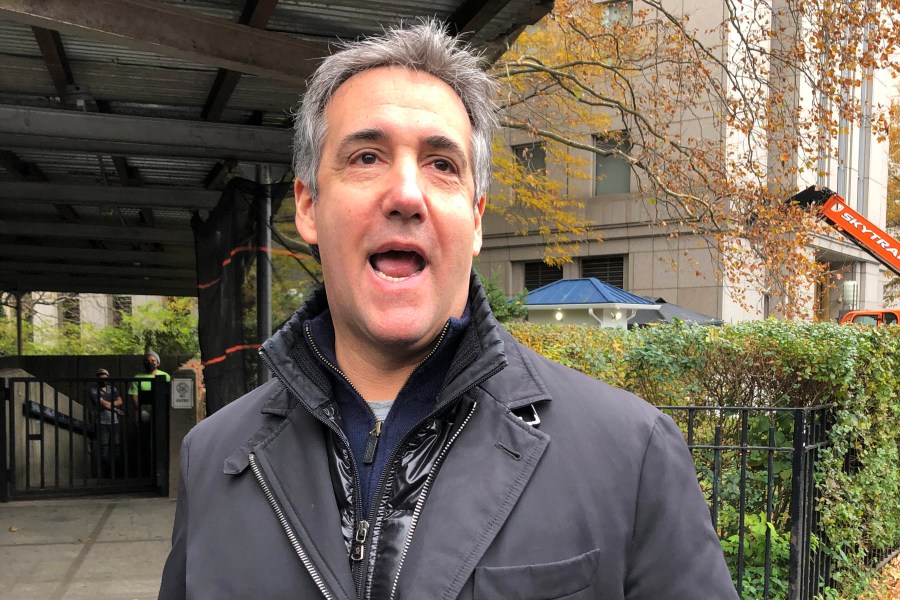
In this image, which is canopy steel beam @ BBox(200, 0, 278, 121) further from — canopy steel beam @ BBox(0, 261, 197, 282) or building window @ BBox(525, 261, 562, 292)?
building window @ BBox(525, 261, 562, 292)

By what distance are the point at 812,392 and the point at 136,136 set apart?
4881 millimetres

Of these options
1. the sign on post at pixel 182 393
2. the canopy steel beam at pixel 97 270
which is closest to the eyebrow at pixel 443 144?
the sign on post at pixel 182 393

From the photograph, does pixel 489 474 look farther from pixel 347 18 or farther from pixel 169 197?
pixel 169 197

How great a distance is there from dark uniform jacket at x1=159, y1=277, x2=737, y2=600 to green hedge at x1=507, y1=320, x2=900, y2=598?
359 cm

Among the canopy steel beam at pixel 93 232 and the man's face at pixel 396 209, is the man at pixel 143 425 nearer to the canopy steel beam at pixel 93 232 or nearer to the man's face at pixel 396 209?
the canopy steel beam at pixel 93 232

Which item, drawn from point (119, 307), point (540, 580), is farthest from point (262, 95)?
point (119, 307)

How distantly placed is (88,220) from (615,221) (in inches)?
679

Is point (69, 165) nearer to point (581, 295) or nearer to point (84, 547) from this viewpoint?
point (84, 547)

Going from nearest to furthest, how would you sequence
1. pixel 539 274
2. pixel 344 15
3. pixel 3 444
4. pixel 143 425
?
pixel 344 15
pixel 3 444
pixel 143 425
pixel 539 274

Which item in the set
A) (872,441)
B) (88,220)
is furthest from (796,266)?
(88,220)

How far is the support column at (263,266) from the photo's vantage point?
6.20 meters

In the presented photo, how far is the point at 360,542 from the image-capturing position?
56.7 inches

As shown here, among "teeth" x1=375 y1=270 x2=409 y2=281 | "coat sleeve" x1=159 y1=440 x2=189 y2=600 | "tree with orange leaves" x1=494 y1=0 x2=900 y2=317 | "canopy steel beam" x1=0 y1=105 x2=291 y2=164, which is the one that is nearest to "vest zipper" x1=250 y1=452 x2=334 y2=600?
"coat sleeve" x1=159 y1=440 x2=189 y2=600

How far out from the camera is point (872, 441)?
538 cm
